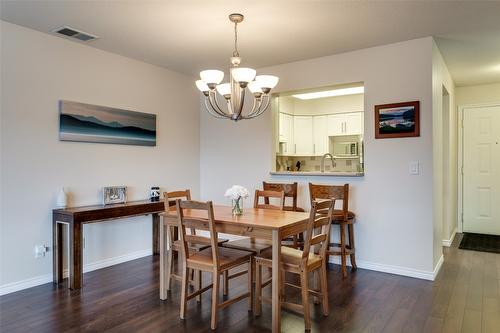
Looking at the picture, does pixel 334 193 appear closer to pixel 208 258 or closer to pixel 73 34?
pixel 208 258

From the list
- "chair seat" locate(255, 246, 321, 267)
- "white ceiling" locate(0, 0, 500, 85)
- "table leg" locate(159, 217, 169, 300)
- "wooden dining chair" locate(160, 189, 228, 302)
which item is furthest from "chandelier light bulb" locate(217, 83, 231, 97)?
"chair seat" locate(255, 246, 321, 267)

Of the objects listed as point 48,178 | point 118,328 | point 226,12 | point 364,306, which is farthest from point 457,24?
point 48,178

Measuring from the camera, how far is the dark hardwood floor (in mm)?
2561

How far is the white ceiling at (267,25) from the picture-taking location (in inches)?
113

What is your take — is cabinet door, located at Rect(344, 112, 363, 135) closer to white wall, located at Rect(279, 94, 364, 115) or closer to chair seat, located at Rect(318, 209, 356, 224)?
white wall, located at Rect(279, 94, 364, 115)

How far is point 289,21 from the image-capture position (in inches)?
125

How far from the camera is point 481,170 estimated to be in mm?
5746

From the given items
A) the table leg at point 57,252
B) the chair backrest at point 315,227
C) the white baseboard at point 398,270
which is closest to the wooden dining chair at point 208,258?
the chair backrest at point 315,227

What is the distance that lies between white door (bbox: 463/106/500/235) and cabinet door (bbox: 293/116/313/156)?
2542 millimetres

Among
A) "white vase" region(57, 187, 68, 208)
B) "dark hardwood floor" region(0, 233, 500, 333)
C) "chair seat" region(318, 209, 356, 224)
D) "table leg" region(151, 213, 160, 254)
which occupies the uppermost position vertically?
"white vase" region(57, 187, 68, 208)

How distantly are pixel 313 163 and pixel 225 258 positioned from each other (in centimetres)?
420

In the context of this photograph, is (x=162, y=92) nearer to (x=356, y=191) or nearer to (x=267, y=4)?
(x=267, y=4)

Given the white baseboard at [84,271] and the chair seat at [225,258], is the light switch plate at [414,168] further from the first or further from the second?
the white baseboard at [84,271]

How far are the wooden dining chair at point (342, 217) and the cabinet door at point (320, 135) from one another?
2.51 m
